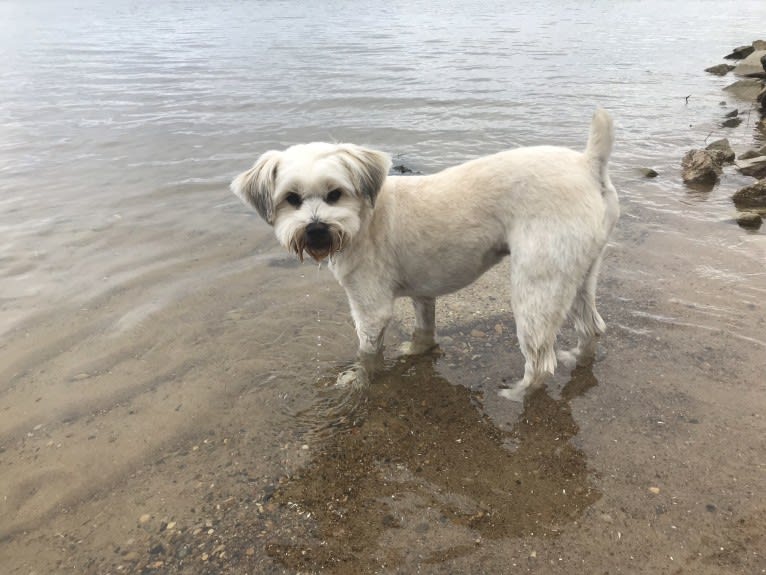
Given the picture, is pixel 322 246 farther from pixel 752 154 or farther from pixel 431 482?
pixel 752 154

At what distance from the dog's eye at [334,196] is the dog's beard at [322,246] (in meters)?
0.26

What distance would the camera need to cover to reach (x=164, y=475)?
3695mm

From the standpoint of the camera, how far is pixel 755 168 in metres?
8.72

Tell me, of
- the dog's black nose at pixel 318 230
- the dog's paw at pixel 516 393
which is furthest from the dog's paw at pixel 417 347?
the dog's black nose at pixel 318 230

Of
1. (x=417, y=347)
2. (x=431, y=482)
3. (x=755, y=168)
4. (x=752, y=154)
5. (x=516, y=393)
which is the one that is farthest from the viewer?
(x=752, y=154)

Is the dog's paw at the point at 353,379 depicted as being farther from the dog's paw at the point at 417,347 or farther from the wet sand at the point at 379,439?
the dog's paw at the point at 417,347

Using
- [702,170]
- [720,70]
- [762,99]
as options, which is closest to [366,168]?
[702,170]

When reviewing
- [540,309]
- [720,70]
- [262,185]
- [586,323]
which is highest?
[262,185]

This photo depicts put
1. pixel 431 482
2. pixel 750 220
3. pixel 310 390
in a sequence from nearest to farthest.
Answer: pixel 431 482, pixel 310 390, pixel 750 220

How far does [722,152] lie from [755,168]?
2.28 ft

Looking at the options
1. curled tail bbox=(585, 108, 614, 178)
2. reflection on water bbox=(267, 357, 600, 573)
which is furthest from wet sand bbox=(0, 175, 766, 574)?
curled tail bbox=(585, 108, 614, 178)

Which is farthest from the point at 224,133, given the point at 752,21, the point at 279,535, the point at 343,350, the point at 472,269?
the point at 752,21

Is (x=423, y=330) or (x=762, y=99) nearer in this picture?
(x=423, y=330)

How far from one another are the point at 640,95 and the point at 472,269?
14.1 metres
